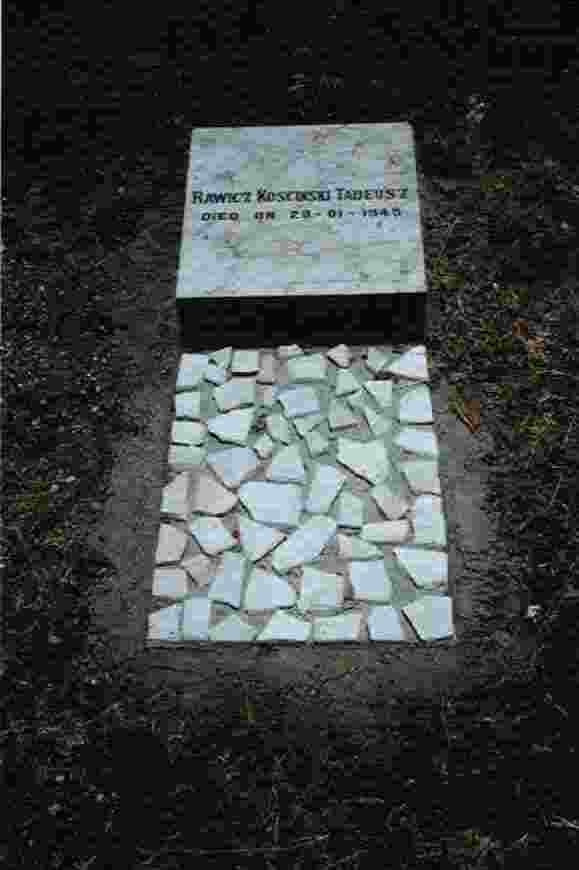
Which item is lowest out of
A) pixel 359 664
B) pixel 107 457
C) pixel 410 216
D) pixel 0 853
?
pixel 0 853

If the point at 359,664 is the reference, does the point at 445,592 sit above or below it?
above

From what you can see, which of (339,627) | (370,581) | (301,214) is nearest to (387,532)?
(370,581)

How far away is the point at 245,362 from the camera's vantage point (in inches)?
223

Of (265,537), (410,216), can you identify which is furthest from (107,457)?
(410,216)

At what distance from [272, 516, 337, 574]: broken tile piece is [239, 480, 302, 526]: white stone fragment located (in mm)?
71

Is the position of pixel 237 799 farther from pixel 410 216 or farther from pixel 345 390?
pixel 410 216

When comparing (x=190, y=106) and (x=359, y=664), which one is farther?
(x=190, y=106)

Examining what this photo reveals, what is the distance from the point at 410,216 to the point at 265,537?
1968mm

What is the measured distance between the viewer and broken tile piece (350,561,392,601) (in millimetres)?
4777

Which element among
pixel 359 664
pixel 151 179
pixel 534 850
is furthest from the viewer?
pixel 151 179

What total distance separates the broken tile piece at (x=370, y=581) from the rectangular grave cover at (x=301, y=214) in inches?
55.3

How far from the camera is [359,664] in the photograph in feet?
15.1

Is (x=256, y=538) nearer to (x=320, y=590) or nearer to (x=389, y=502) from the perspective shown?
(x=320, y=590)

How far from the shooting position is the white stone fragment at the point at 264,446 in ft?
17.4
